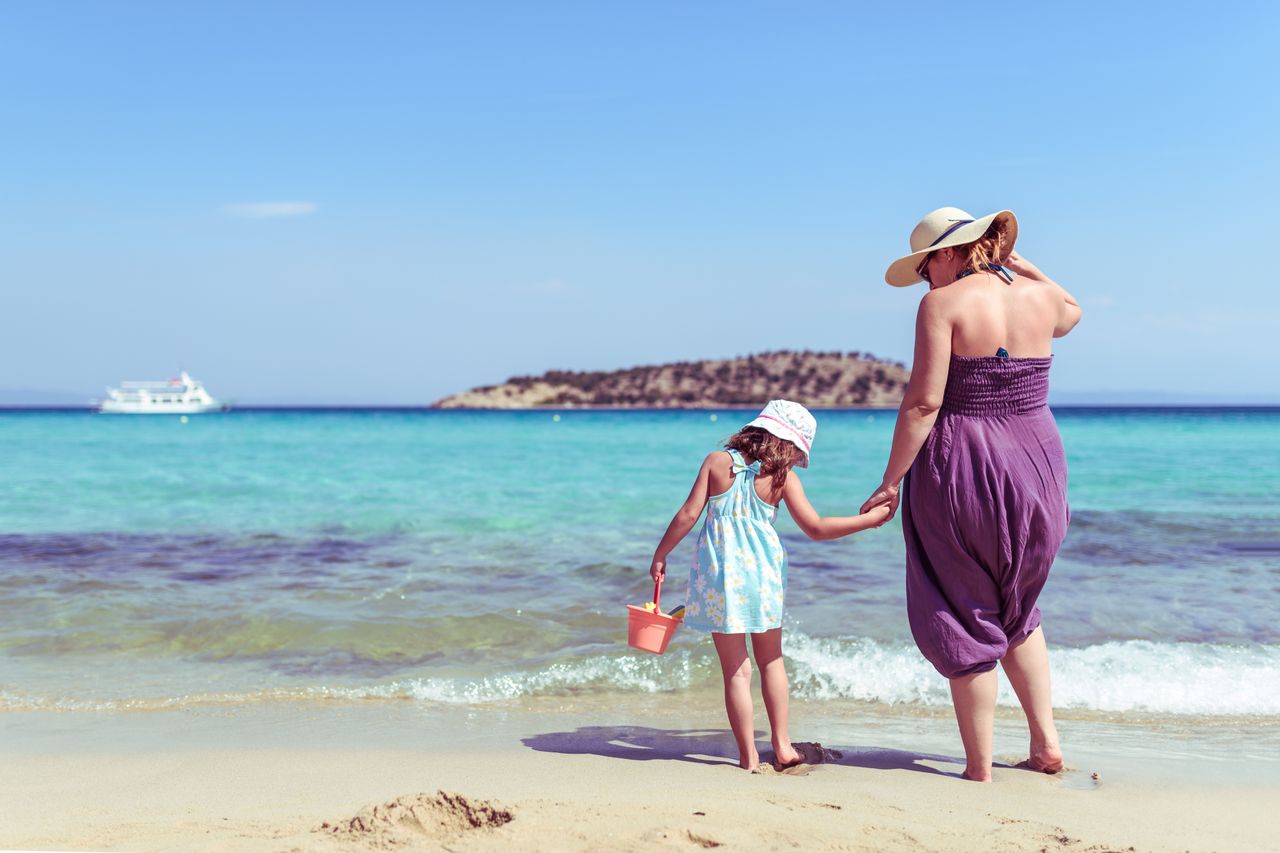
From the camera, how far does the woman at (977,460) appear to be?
11.0 feet

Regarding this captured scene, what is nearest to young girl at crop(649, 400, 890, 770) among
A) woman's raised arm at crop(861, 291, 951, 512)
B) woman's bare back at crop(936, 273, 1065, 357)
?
woman's raised arm at crop(861, 291, 951, 512)

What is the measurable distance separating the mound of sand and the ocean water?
2.00 metres

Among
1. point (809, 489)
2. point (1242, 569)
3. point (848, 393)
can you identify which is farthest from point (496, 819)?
point (848, 393)

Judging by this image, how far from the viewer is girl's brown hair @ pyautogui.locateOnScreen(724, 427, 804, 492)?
12.3 feet

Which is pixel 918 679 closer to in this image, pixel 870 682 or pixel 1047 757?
pixel 870 682

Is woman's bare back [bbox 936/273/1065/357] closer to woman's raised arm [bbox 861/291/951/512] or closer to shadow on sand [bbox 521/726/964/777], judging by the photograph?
woman's raised arm [bbox 861/291/951/512]

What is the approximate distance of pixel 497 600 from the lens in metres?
7.26

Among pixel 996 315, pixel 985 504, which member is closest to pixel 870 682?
pixel 985 504

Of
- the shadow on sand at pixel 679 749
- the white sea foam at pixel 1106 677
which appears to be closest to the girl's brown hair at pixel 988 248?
the shadow on sand at pixel 679 749

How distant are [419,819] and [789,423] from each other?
186 centimetres

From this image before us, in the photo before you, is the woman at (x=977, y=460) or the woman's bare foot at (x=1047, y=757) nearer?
the woman at (x=977, y=460)

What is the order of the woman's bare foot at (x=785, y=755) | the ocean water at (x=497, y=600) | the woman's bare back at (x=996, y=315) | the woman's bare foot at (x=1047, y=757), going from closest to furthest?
the woman's bare back at (x=996, y=315)
the woman's bare foot at (x=1047, y=757)
the woman's bare foot at (x=785, y=755)
the ocean water at (x=497, y=600)

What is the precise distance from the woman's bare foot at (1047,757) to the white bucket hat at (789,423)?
1348 millimetres

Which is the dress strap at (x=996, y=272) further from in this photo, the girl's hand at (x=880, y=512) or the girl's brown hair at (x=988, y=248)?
the girl's hand at (x=880, y=512)
